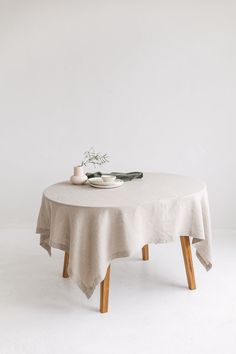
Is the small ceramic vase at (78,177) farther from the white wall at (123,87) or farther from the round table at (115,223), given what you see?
the white wall at (123,87)

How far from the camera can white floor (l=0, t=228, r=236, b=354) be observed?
6.33 ft

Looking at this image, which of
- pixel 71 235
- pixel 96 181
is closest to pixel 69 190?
pixel 96 181

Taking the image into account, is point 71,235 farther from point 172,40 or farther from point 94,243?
point 172,40

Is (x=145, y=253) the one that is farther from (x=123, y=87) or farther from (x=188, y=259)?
(x=123, y=87)

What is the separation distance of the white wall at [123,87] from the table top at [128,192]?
3.24ft

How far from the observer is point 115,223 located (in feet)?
6.99

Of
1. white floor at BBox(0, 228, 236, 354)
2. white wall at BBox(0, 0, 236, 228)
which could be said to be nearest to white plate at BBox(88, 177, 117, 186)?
white floor at BBox(0, 228, 236, 354)

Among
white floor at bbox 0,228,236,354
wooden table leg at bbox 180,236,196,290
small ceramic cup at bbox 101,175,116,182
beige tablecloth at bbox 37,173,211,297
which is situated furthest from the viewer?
small ceramic cup at bbox 101,175,116,182

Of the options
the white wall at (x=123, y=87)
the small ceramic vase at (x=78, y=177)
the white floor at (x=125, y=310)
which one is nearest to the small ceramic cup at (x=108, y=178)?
the small ceramic vase at (x=78, y=177)

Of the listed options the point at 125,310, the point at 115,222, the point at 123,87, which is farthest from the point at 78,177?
the point at 123,87

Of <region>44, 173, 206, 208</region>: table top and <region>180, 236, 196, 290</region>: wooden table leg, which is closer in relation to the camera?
<region>44, 173, 206, 208</region>: table top

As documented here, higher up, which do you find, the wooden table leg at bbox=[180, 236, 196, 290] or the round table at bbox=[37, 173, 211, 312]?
the round table at bbox=[37, 173, 211, 312]

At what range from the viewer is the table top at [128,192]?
2197 mm

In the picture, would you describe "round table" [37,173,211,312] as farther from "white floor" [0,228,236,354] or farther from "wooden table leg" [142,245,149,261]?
"wooden table leg" [142,245,149,261]
